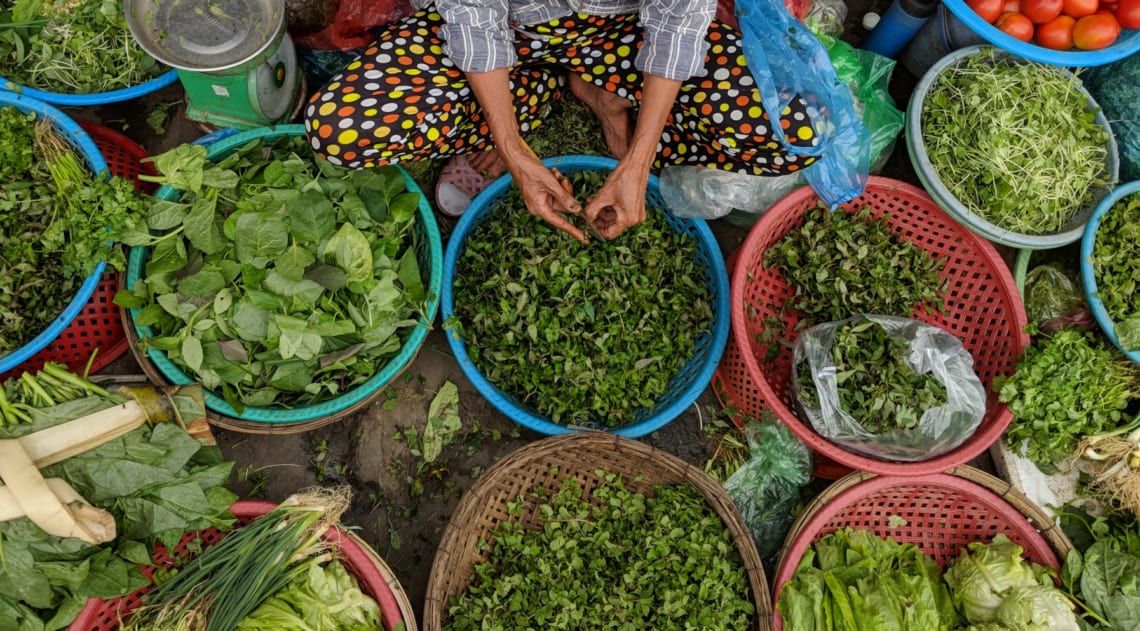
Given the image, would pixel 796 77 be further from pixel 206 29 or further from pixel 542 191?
pixel 206 29

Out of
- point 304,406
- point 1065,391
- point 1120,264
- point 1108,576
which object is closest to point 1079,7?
point 1120,264

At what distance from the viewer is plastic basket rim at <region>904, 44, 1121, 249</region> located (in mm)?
2211

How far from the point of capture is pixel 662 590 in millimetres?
1970

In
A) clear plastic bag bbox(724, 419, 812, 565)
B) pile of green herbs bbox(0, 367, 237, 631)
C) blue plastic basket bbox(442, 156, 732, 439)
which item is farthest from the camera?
clear plastic bag bbox(724, 419, 812, 565)

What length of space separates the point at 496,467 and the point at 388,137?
95cm

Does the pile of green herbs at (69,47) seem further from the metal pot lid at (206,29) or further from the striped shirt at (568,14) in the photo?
the striped shirt at (568,14)

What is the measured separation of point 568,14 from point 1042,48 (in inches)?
56.0

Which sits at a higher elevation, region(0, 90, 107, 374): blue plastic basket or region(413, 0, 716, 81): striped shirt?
region(413, 0, 716, 81): striped shirt

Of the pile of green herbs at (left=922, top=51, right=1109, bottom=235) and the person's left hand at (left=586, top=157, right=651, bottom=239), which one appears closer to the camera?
the person's left hand at (left=586, top=157, right=651, bottom=239)

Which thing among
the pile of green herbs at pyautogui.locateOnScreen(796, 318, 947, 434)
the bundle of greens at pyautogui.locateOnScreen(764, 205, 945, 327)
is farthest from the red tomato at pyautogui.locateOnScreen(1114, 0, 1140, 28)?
the pile of green herbs at pyautogui.locateOnScreen(796, 318, 947, 434)

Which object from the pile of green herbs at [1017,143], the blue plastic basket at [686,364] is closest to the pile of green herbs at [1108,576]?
the pile of green herbs at [1017,143]

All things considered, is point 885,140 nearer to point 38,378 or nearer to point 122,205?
point 122,205

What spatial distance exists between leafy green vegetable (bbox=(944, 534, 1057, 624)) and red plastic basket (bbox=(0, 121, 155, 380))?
260cm

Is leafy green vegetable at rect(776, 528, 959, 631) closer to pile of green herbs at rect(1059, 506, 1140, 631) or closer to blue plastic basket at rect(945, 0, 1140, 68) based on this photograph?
pile of green herbs at rect(1059, 506, 1140, 631)
